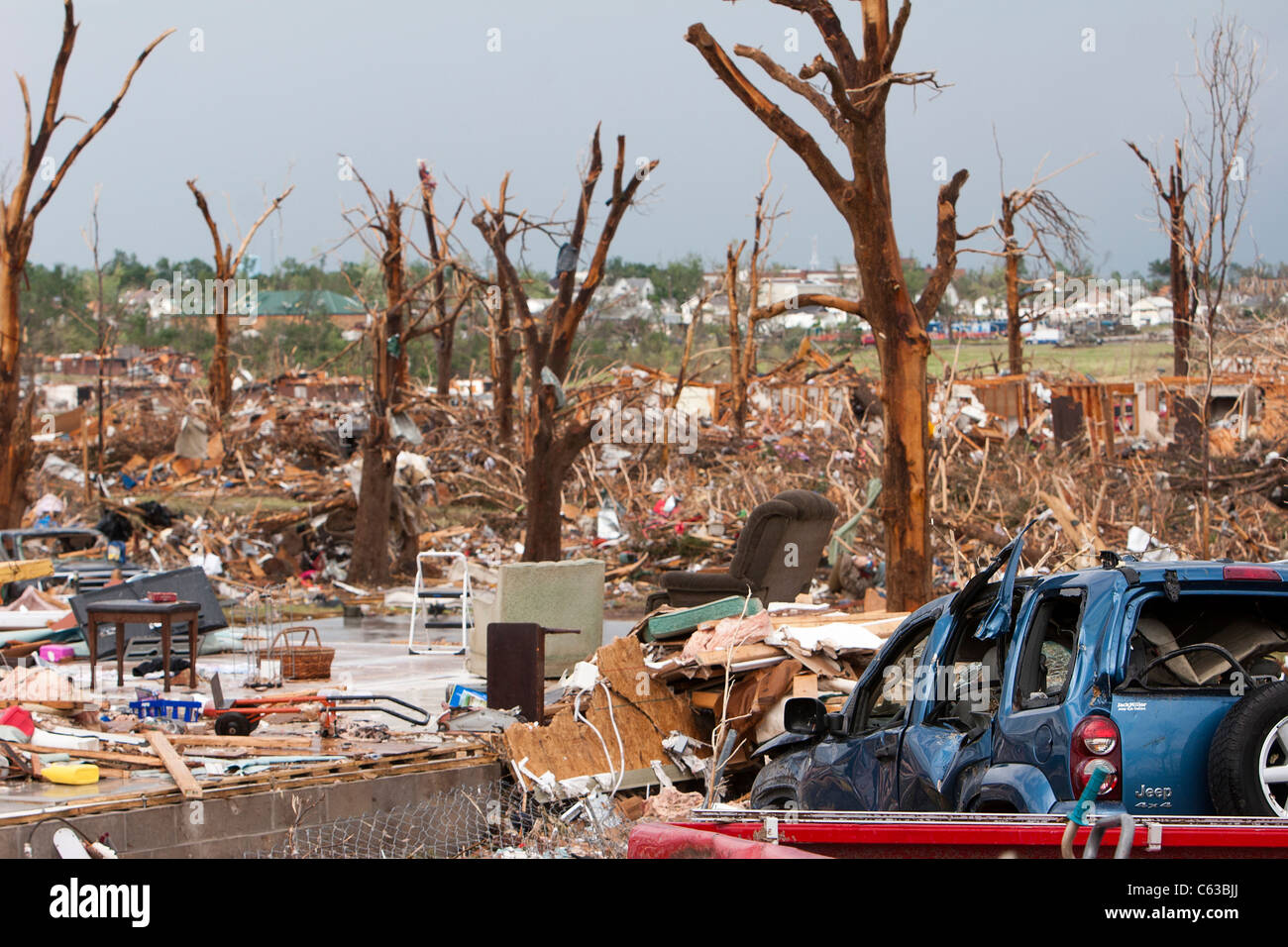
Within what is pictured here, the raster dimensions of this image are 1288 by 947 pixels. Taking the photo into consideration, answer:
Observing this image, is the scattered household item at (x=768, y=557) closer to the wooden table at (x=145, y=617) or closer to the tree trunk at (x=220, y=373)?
the wooden table at (x=145, y=617)

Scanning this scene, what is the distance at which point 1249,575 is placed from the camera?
4.96 meters

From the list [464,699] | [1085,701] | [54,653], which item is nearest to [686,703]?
[464,699]

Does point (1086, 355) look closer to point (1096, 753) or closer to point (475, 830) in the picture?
point (475, 830)

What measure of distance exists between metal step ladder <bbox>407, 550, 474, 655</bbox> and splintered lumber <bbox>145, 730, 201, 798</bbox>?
18.5 ft

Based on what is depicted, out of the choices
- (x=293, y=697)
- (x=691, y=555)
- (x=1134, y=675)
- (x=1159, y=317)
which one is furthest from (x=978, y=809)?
(x=1159, y=317)

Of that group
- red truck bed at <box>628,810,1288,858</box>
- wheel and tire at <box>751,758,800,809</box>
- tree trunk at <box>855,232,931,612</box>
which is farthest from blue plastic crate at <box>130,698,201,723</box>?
red truck bed at <box>628,810,1288,858</box>

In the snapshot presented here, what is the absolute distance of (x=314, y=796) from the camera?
25.5 feet

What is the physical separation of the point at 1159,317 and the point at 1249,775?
292 ft

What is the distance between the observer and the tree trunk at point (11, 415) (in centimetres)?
1841

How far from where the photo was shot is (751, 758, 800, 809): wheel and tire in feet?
22.4

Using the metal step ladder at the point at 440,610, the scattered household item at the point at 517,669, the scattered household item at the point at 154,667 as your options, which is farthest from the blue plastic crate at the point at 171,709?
the metal step ladder at the point at 440,610

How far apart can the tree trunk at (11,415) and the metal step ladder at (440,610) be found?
223 inches

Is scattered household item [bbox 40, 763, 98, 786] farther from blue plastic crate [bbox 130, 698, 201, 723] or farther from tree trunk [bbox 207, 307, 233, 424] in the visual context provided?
tree trunk [bbox 207, 307, 233, 424]
